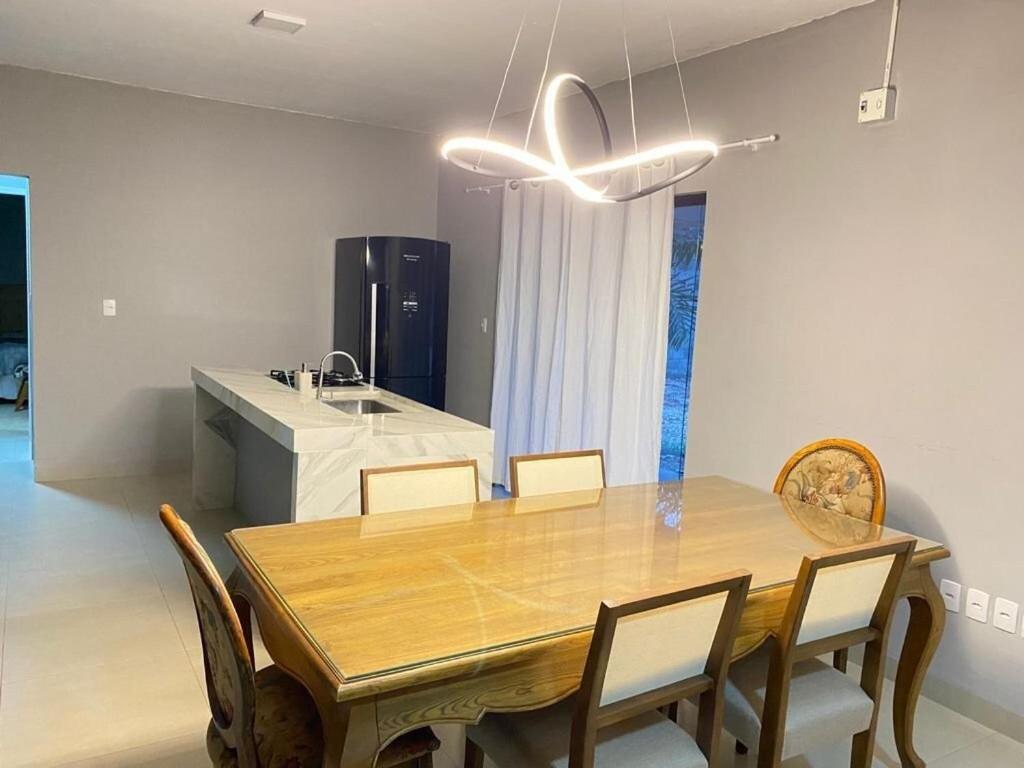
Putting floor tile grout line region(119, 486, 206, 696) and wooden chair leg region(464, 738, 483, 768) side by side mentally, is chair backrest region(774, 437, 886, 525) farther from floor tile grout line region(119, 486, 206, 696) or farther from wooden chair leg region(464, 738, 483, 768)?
floor tile grout line region(119, 486, 206, 696)

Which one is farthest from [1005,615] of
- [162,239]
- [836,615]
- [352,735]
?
[162,239]

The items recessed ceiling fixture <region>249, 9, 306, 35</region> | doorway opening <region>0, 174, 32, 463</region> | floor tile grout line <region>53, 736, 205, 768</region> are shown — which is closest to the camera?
floor tile grout line <region>53, 736, 205, 768</region>

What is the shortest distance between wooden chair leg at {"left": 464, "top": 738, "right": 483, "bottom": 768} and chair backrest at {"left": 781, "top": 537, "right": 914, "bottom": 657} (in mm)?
828

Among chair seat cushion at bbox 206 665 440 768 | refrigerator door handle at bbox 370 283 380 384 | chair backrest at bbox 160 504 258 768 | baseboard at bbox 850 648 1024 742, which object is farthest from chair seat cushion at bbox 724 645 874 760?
refrigerator door handle at bbox 370 283 380 384

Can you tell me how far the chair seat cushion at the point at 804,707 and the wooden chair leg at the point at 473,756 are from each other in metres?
0.64

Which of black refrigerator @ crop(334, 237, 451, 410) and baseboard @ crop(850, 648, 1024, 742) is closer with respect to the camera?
baseboard @ crop(850, 648, 1024, 742)

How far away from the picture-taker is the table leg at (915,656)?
87.4 inches

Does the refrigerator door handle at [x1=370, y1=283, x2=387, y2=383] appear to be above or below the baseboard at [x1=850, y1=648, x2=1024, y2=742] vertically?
above

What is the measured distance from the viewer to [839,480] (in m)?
2.70

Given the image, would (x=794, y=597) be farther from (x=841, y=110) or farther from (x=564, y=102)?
(x=564, y=102)

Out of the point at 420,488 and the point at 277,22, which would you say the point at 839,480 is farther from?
the point at 277,22

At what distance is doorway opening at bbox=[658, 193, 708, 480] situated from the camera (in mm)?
3941

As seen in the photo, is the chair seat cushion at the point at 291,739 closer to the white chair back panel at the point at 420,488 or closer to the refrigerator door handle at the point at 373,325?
the white chair back panel at the point at 420,488

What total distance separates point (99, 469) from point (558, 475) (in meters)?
3.85
